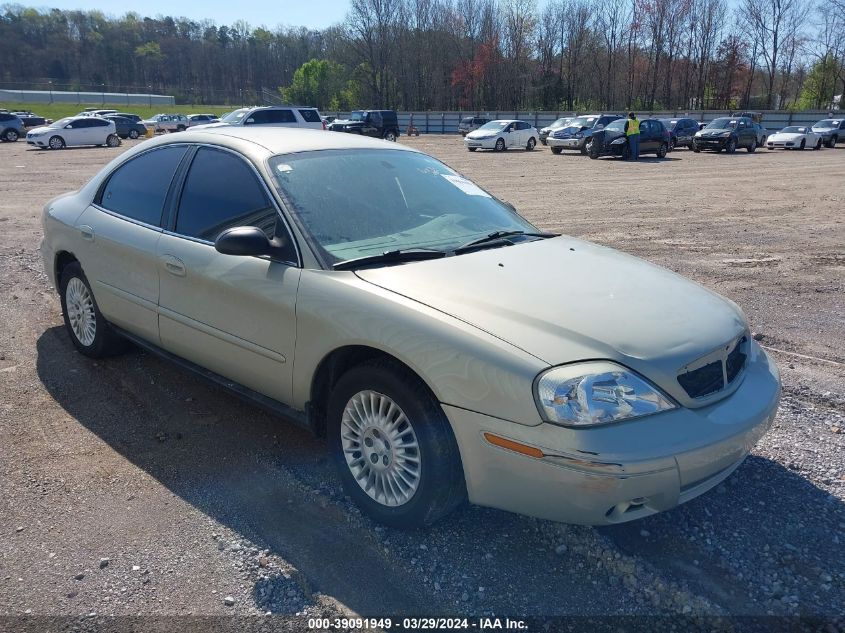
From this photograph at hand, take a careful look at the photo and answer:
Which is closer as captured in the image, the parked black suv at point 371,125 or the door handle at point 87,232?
the door handle at point 87,232

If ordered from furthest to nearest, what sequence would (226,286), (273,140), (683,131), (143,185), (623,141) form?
(683,131) → (623,141) → (143,185) → (273,140) → (226,286)

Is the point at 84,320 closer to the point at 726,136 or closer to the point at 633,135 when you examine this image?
the point at 633,135

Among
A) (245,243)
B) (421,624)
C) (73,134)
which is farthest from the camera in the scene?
(73,134)

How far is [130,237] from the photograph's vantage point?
4277 mm

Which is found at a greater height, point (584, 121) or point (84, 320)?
point (584, 121)

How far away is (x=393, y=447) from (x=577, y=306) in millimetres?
993

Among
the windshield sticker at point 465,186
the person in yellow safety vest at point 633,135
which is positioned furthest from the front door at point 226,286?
the person in yellow safety vest at point 633,135

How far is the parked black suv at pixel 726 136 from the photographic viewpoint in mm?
32062

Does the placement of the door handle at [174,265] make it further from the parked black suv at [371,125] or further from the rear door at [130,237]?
the parked black suv at [371,125]

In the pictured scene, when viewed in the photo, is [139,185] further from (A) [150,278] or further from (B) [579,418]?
(B) [579,418]

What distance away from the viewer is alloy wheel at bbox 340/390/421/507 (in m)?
2.93

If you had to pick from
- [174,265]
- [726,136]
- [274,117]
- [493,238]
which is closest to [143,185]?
[174,265]

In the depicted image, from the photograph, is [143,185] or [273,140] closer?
[273,140]

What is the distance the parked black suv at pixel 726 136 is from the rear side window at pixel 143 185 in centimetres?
3232
